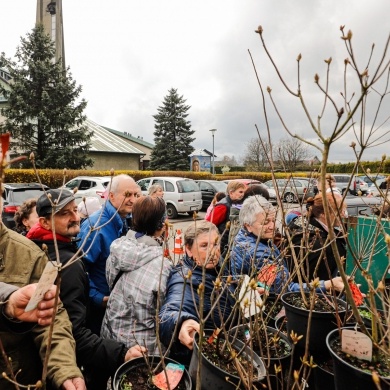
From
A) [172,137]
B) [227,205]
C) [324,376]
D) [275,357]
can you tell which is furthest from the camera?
[172,137]

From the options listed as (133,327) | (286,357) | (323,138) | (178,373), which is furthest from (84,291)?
(323,138)

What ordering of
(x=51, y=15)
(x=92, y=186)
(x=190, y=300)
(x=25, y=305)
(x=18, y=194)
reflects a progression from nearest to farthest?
(x=25, y=305) → (x=190, y=300) → (x=18, y=194) → (x=92, y=186) → (x=51, y=15)

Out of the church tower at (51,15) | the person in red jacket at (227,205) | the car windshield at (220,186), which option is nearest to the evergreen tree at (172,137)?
the church tower at (51,15)

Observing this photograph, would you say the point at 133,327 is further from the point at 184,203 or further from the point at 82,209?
the point at 184,203

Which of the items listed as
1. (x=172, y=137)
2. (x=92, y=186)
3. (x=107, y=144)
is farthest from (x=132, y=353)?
(x=172, y=137)

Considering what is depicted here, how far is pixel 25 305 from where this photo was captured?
4.28 ft

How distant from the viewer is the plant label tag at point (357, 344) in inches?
45.6

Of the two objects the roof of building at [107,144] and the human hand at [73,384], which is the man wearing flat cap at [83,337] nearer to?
the human hand at [73,384]

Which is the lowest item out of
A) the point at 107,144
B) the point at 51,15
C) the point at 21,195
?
the point at 21,195

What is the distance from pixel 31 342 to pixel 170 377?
0.81 meters

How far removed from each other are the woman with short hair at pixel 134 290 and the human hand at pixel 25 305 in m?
0.77

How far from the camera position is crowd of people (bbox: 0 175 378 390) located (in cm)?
155

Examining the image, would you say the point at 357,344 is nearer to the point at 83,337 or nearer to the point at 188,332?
the point at 188,332

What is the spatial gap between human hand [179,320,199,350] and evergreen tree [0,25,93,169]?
20707 mm
